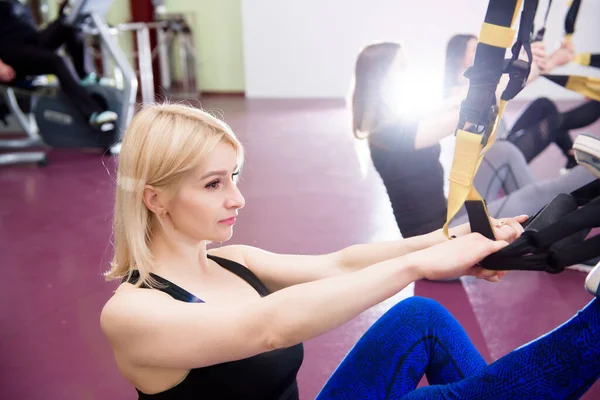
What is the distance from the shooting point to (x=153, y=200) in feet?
3.13

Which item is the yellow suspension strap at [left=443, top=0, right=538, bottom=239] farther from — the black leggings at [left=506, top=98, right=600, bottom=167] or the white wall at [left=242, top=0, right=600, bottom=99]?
the white wall at [left=242, top=0, right=600, bottom=99]

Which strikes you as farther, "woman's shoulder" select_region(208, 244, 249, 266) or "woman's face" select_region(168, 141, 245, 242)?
"woman's shoulder" select_region(208, 244, 249, 266)

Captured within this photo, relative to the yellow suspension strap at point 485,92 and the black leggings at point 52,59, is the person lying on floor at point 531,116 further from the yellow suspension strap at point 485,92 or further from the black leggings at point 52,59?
the black leggings at point 52,59

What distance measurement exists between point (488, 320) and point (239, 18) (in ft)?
22.0

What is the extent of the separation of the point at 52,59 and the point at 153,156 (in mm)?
3669

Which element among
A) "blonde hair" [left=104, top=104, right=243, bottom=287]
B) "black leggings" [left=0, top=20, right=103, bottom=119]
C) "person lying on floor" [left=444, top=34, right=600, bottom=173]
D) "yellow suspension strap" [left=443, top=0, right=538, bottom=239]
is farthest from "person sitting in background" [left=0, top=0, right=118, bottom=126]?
"yellow suspension strap" [left=443, top=0, right=538, bottom=239]

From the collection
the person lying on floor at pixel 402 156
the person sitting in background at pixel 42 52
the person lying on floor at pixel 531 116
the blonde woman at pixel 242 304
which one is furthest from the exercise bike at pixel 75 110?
the blonde woman at pixel 242 304

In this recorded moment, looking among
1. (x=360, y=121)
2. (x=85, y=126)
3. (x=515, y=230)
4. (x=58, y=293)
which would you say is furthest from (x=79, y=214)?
(x=515, y=230)

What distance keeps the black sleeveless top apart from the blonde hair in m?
0.06

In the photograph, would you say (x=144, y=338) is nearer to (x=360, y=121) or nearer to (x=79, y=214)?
(x=360, y=121)

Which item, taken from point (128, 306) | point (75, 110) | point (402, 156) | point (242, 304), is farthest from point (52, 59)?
point (242, 304)

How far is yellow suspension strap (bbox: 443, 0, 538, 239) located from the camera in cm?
72

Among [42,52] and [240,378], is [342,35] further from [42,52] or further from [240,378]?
[240,378]

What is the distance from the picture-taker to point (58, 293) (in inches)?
87.7
